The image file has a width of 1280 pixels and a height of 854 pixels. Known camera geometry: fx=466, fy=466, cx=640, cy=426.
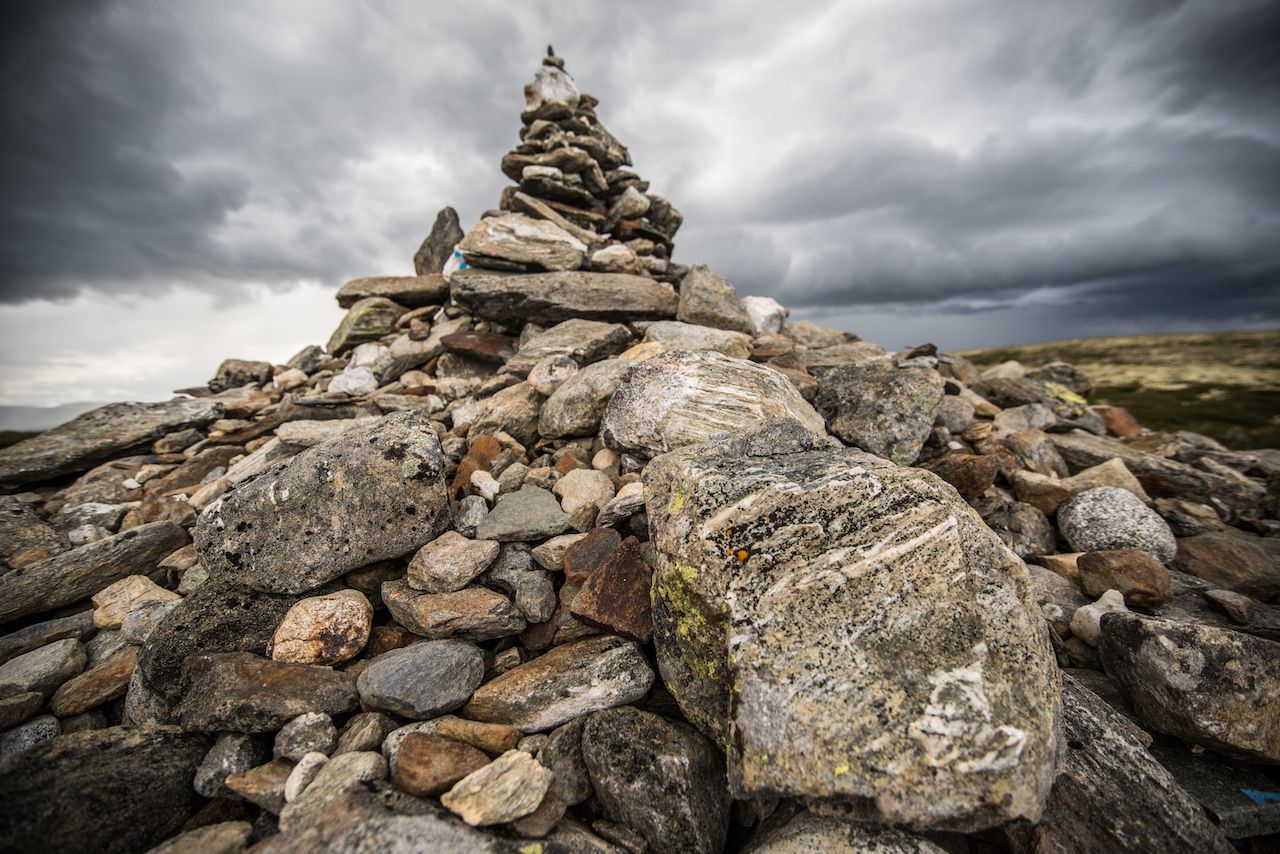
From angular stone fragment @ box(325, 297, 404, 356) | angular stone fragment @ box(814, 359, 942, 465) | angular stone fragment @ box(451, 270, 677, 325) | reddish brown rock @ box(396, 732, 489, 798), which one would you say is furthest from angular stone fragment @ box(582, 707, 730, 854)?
angular stone fragment @ box(325, 297, 404, 356)

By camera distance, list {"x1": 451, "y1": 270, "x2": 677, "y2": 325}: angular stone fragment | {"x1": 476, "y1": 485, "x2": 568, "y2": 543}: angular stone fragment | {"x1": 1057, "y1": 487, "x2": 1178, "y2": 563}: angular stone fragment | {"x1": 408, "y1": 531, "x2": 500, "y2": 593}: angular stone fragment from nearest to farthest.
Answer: {"x1": 408, "y1": 531, "x2": 500, "y2": 593}: angular stone fragment < {"x1": 476, "y1": 485, "x2": 568, "y2": 543}: angular stone fragment < {"x1": 1057, "y1": 487, "x2": 1178, "y2": 563}: angular stone fragment < {"x1": 451, "y1": 270, "x2": 677, "y2": 325}: angular stone fragment

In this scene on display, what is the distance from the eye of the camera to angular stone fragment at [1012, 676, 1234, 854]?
452 centimetres

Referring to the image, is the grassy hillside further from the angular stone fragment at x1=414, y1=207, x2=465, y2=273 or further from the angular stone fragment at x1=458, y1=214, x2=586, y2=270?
the angular stone fragment at x1=414, y1=207, x2=465, y2=273

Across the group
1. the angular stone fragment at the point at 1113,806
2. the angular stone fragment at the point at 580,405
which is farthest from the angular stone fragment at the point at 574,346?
the angular stone fragment at the point at 1113,806

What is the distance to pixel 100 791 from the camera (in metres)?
4.86

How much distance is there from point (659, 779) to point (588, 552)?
292 cm

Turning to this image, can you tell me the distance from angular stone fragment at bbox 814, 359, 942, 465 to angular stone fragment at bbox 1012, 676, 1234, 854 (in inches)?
212

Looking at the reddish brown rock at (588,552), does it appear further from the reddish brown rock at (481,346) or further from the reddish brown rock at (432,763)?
the reddish brown rock at (481,346)

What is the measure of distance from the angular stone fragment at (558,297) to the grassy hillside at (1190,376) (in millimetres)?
90088

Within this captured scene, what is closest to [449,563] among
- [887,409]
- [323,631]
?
[323,631]

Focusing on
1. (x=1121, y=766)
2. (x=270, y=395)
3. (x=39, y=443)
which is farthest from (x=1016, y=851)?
(x=39, y=443)

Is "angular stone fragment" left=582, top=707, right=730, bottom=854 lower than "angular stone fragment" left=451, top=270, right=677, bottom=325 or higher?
lower

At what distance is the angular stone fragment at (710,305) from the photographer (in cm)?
1520

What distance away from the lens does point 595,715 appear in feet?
17.5
